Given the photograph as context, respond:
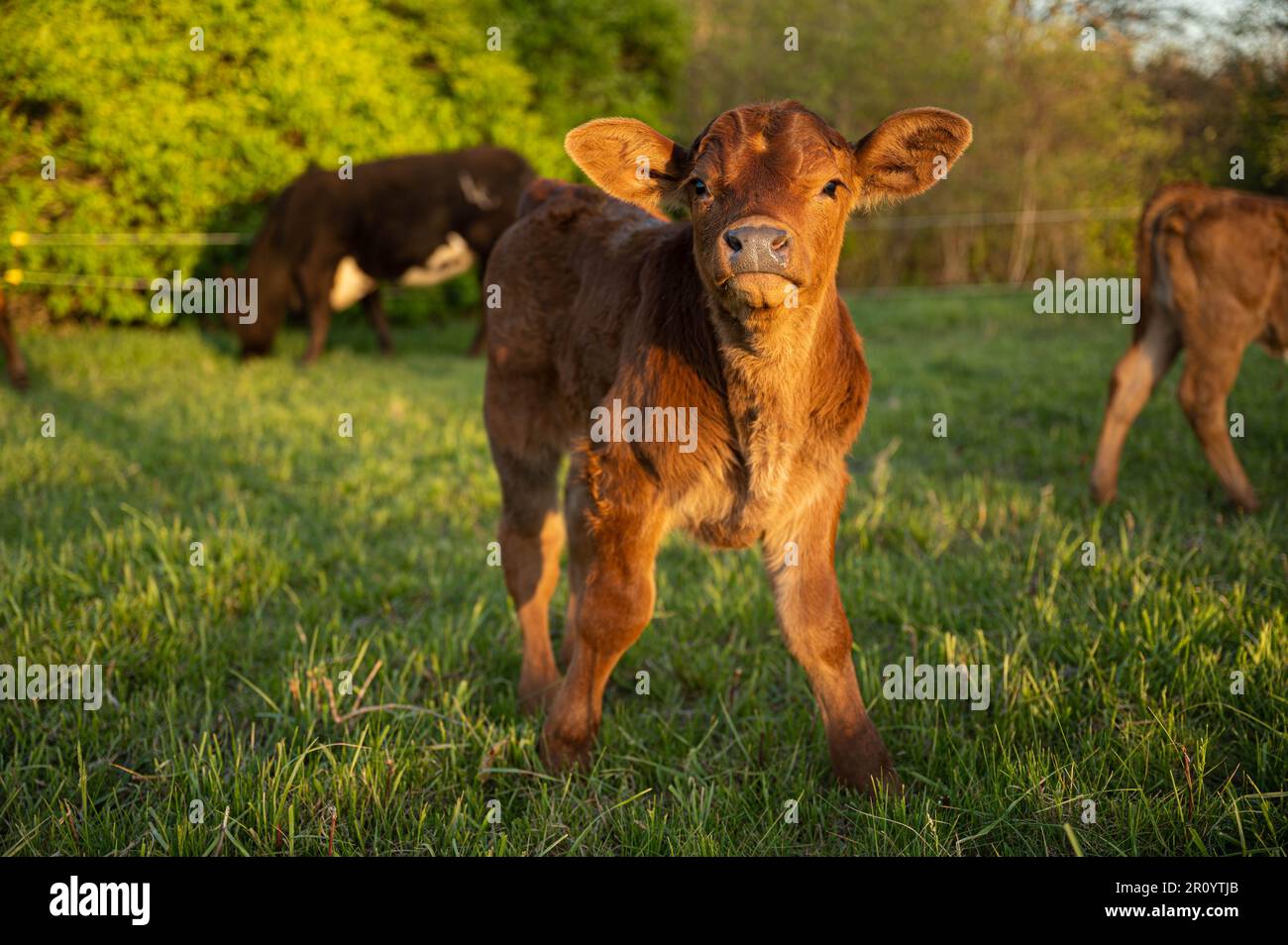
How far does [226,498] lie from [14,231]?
691 centimetres

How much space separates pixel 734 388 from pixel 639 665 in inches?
50.2

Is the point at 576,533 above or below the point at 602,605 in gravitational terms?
above

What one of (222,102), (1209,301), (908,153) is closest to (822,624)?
(908,153)

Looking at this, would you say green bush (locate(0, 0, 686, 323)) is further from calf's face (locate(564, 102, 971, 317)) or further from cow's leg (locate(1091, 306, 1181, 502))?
cow's leg (locate(1091, 306, 1181, 502))

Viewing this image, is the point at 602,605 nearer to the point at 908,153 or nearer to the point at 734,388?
the point at 734,388

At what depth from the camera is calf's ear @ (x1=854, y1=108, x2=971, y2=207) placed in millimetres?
2750

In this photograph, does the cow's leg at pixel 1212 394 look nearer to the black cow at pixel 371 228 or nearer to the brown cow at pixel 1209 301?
the brown cow at pixel 1209 301

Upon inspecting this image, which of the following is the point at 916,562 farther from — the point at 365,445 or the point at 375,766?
the point at 365,445

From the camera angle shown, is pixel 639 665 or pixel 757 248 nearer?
pixel 757 248

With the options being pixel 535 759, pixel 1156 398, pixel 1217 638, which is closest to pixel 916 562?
pixel 1217 638

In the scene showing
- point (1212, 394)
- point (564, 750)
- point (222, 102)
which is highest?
point (222, 102)

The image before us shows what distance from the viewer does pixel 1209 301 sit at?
5.21m

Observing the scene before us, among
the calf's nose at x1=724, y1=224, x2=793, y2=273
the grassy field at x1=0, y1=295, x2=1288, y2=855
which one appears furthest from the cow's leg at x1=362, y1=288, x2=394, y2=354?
the calf's nose at x1=724, y1=224, x2=793, y2=273

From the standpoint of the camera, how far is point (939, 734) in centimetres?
285
